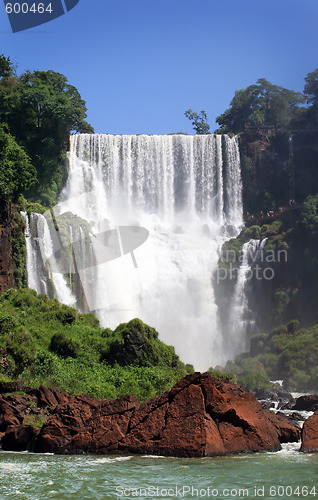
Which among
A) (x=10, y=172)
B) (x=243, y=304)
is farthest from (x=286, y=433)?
(x=243, y=304)

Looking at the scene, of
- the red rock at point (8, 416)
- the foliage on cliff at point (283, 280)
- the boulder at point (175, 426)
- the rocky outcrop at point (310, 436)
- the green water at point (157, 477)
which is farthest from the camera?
the foliage on cliff at point (283, 280)

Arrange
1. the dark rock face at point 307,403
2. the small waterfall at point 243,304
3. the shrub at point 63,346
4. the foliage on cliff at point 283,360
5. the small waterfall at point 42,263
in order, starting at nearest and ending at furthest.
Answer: the shrub at point 63,346 → the dark rock face at point 307,403 → the small waterfall at point 42,263 → the foliage on cliff at point 283,360 → the small waterfall at point 243,304

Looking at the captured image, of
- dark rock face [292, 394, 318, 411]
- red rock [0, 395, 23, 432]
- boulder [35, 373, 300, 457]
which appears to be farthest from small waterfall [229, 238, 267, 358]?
boulder [35, 373, 300, 457]

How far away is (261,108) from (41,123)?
25.7 metres

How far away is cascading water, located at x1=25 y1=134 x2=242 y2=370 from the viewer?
145 feet

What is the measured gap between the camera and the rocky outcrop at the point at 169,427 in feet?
43.4

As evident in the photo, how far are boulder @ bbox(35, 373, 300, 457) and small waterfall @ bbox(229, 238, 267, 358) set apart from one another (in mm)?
31452

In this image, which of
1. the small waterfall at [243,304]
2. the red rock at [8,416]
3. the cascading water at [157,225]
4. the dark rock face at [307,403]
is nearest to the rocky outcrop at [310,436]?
the red rock at [8,416]

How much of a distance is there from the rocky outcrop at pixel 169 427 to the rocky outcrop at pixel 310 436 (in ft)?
2.01

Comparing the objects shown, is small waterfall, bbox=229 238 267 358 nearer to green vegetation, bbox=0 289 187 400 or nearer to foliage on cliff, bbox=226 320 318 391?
foliage on cliff, bbox=226 320 318 391

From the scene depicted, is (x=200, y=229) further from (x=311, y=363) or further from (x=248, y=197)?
(x=311, y=363)

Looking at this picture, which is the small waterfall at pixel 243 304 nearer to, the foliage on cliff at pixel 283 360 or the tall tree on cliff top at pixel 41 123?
the foliage on cliff at pixel 283 360

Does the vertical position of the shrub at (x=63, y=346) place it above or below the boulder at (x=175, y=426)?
above

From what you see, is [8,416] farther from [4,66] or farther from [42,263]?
[4,66]
